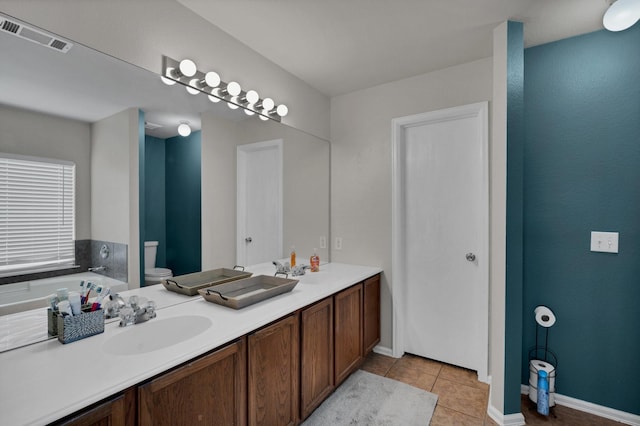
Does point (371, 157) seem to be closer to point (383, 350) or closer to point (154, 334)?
point (383, 350)

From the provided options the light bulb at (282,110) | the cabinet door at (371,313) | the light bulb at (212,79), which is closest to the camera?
the light bulb at (212,79)

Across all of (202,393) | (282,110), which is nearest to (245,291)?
(202,393)

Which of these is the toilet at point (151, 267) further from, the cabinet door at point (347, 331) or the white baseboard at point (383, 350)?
the white baseboard at point (383, 350)

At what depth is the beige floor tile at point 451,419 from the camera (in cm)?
189

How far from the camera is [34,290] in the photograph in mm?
1274

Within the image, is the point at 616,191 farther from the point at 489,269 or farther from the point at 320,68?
the point at 320,68

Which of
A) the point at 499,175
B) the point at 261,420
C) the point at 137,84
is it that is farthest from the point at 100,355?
the point at 499,175

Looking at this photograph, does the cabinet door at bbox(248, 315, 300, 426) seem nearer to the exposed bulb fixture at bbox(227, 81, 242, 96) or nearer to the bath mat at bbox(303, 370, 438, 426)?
the bath mat at bbox(303, 370, 438, 426)

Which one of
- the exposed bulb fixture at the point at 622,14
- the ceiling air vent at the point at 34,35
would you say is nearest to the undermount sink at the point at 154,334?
the ceiling air vent at the point at 34,35

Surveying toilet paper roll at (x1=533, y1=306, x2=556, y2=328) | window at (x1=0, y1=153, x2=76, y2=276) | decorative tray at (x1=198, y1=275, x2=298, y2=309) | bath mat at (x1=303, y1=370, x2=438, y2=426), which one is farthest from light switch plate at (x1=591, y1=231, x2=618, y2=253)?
window at (x1=0, y1=153, x2=76, y2=276)

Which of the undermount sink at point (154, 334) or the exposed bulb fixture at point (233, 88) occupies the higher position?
the exposed bulb fixture at point (233, 88)

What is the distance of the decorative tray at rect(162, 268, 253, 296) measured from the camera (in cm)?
175

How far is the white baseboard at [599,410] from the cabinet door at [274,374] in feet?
6.01

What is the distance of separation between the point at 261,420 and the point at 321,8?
2223 mm
